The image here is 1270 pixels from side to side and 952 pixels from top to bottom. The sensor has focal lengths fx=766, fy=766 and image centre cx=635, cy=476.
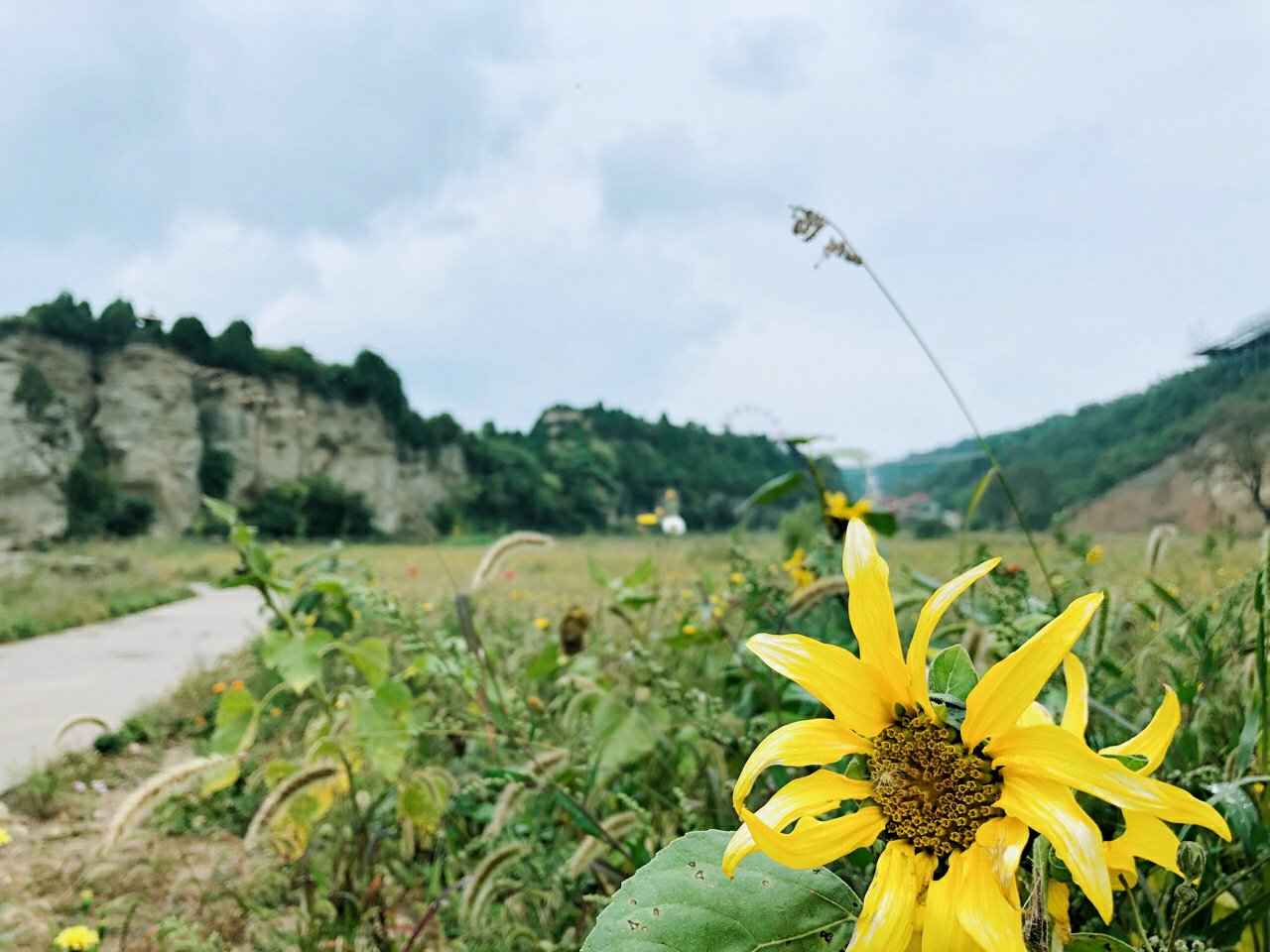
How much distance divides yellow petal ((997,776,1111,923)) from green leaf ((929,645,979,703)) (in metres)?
0.07

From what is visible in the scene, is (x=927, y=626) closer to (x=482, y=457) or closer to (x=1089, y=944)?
(x=1089, y=944)

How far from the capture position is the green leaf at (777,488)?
160 centimetres

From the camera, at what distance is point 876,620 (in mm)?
491

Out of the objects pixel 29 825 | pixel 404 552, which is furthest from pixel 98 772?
pixel 404 552

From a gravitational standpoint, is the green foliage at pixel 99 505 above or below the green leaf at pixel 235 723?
above

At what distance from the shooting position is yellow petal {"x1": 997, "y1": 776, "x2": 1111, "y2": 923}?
36 cm

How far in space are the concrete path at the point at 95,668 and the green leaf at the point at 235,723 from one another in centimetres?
167

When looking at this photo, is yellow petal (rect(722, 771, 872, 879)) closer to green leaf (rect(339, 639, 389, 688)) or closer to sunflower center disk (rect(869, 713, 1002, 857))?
sunflower center disk (rect(869, 713, 1002, 857))

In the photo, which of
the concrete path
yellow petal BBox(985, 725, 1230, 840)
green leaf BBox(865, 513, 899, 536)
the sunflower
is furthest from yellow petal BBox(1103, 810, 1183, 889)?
the concrete path

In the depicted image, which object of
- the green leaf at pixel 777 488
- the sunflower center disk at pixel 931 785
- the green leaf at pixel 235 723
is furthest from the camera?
the green leaf at pixel 235 723

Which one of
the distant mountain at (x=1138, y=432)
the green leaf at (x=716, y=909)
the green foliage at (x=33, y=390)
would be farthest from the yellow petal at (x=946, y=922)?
the green foliage at (x=33, y=390)

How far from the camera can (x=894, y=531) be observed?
70.0 inches

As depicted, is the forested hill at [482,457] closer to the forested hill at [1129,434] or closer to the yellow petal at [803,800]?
the forested hill at [1129,434]

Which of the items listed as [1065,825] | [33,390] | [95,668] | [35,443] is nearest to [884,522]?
[1065,825]
